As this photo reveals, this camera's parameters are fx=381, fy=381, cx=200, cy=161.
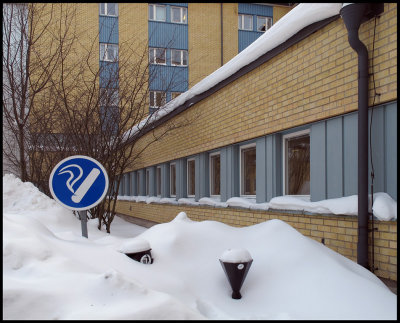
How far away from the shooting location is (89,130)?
857cm

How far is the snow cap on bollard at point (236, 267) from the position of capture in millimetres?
3477

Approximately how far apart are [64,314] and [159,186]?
11.2 metres

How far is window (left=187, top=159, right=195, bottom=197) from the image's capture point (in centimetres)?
1058

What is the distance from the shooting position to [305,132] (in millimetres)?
5762

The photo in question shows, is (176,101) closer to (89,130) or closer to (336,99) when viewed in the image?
(89,130)

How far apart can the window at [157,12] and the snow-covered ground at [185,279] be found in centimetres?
2263

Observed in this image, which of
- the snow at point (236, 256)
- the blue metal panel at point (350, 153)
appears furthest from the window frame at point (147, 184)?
the snow at point (236, 256)

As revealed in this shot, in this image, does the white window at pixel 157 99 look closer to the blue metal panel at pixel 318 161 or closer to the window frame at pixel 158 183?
the window frame at pixel 158 183

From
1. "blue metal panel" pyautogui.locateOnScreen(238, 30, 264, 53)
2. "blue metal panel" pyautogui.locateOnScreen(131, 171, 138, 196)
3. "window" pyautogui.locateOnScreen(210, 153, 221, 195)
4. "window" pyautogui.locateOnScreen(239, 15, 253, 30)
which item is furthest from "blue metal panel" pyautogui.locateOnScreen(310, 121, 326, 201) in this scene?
"window" pyautogui.locateOnScreen(239, 15, 253, 30)

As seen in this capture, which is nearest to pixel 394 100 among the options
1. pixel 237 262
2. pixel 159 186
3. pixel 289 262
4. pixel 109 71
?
pixel 289 262

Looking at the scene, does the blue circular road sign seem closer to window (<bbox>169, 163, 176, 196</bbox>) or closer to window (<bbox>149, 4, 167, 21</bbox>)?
window (<bbox>169, 163, 176, 196</bbox>)

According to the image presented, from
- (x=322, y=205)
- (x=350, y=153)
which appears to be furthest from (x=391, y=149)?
(x=322, y=205)

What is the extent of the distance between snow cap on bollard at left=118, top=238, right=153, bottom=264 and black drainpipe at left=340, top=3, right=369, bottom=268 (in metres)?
2.34

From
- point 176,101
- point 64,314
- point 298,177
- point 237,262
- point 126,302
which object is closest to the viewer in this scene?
point 64,314
